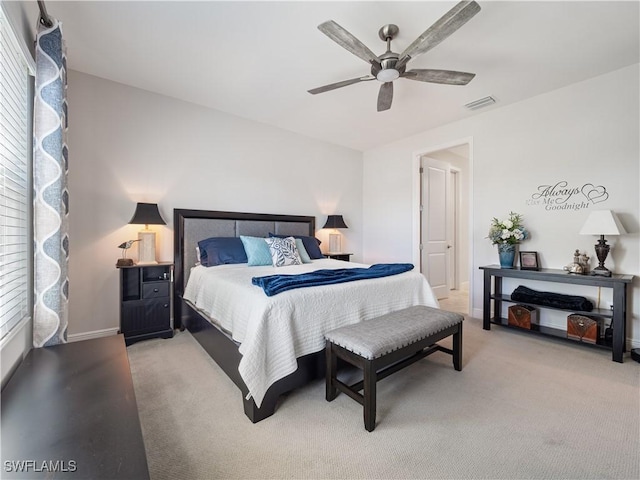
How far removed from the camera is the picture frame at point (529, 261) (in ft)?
10.5

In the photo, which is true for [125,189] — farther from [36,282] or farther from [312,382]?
[312,382]

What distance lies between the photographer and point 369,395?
1577 millimetres

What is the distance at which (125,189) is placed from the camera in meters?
3.10

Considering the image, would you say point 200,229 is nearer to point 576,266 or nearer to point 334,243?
point 334,243

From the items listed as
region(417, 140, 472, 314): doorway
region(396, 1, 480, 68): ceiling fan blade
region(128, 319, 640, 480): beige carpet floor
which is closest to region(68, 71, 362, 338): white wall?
region(128, 319, 640, 480): beige carpet floor

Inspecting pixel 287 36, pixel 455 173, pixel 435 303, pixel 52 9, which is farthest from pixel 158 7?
pixel 455 173

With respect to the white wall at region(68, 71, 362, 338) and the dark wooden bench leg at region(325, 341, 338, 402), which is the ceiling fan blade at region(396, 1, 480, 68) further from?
the white wall at region(68, 71, 362, 338)

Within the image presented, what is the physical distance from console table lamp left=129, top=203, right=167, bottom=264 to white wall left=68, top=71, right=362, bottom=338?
0.22m

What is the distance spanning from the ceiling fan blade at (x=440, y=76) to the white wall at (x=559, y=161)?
1708mm

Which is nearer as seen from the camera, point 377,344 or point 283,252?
point 377,344

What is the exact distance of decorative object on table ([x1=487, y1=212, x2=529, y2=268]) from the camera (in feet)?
10.8

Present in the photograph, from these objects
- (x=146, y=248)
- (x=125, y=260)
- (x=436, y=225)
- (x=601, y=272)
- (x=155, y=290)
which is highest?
(x=436, y=225)

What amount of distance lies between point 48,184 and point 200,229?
1.84 meters

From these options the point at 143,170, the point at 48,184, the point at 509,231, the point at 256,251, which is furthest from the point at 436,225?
the point at 48,184
